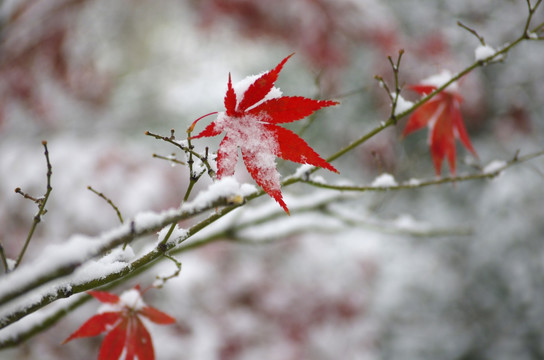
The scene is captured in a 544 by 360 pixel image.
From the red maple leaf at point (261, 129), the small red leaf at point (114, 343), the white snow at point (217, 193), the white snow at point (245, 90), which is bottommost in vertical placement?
the small red leaf at point (114, 343)

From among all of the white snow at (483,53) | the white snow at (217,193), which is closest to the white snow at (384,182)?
the white snow at (483,53)

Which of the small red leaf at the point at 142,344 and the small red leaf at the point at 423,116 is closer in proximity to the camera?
the small red leaf at the point at 142,344

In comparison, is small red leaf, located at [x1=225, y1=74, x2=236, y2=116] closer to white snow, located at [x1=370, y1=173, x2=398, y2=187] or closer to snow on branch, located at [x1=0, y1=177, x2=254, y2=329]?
snow on branch, located at [x1=0, y1=177, x2=254, y2=329]

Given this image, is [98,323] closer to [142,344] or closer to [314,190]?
[142,344]

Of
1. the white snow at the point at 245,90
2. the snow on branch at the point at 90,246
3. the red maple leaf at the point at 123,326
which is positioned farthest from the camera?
the red maple leaf at the point at 123,326

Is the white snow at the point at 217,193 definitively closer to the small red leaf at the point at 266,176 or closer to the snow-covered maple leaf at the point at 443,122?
the small red leaf at the point at 266,176

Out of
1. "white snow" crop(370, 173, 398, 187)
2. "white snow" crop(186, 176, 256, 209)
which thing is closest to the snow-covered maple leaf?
"white snow" crop(370, 173, 398, 187)

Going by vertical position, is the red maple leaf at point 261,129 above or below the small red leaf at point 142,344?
above

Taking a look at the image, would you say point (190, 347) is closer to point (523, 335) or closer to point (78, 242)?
point (78, 242)
